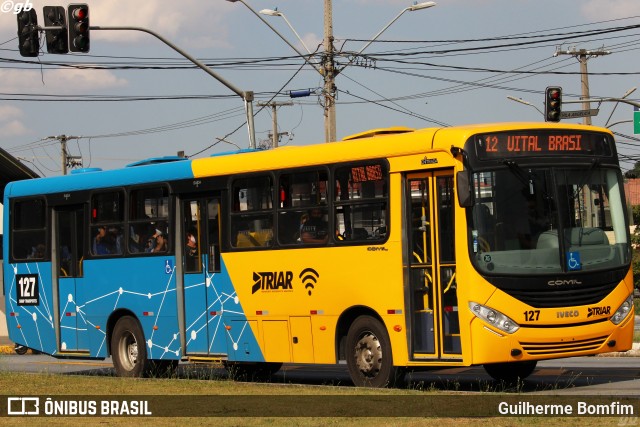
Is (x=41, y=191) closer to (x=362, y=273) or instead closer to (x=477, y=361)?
Answer: (x=362, y=273)

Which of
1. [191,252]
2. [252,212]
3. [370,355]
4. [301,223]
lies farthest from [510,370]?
[191,252]

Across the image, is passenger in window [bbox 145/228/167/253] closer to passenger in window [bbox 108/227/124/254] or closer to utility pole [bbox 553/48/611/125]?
passenger in window [bbox 108/227/124/254]

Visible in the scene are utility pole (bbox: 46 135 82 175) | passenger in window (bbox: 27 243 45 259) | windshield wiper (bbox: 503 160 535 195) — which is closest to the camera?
windshield wiper (bbox: 503 160 535 195)

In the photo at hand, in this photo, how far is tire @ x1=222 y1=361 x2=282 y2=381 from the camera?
2078 cm

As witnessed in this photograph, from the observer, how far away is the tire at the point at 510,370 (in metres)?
17.6

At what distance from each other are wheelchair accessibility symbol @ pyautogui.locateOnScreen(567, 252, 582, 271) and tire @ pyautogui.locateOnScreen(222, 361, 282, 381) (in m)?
6.62

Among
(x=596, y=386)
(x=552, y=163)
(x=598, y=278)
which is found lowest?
(x=596, y=386)

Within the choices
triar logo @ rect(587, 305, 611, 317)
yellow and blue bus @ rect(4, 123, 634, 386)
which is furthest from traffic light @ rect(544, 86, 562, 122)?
triar logo @ rect(587, 305, 611, 317)

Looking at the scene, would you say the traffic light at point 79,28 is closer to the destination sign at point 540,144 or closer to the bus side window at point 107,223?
the bus side window at point 107,223

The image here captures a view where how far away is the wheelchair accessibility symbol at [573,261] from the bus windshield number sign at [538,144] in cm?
134

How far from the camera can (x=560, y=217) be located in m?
15.7

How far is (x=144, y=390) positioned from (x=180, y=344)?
3.25 metres

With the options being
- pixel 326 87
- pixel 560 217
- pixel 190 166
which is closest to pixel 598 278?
pixel 560 217

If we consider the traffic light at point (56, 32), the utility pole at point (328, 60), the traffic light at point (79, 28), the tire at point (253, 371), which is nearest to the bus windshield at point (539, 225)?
the tire at point (253, 371)
